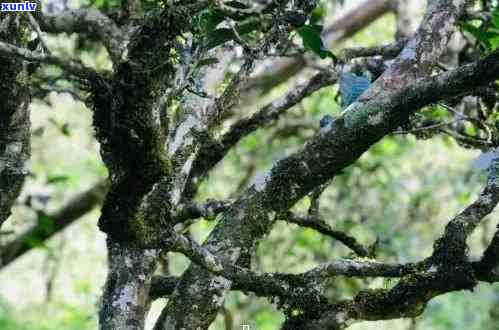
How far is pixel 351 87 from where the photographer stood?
75.2 inches

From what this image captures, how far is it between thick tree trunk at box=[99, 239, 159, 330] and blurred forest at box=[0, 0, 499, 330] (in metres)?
1.02

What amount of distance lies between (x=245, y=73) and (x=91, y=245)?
6.46 m

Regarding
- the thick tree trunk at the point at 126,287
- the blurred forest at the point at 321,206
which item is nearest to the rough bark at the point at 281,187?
the thick tree trunk at the point at 126,287

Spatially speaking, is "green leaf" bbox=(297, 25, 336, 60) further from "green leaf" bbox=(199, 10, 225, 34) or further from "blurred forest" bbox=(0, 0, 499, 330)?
"blurred forest" bbox=(0, 0, 499, 330)

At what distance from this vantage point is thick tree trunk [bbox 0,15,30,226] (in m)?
1.83

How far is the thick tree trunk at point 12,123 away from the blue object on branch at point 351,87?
2.61ft

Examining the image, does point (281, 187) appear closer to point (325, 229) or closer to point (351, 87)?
point (351, 87)

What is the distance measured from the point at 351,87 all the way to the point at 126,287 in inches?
29.0

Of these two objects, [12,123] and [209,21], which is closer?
[209,21]

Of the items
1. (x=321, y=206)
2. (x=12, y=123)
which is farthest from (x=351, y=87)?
(x=321, y=206)

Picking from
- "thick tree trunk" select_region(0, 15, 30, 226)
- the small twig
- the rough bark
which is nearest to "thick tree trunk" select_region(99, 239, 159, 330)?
the rough bark

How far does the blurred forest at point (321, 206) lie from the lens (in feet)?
14.5

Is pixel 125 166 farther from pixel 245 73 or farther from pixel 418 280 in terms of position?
pixel 418 280

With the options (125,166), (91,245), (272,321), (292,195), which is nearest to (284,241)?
(272,321)
